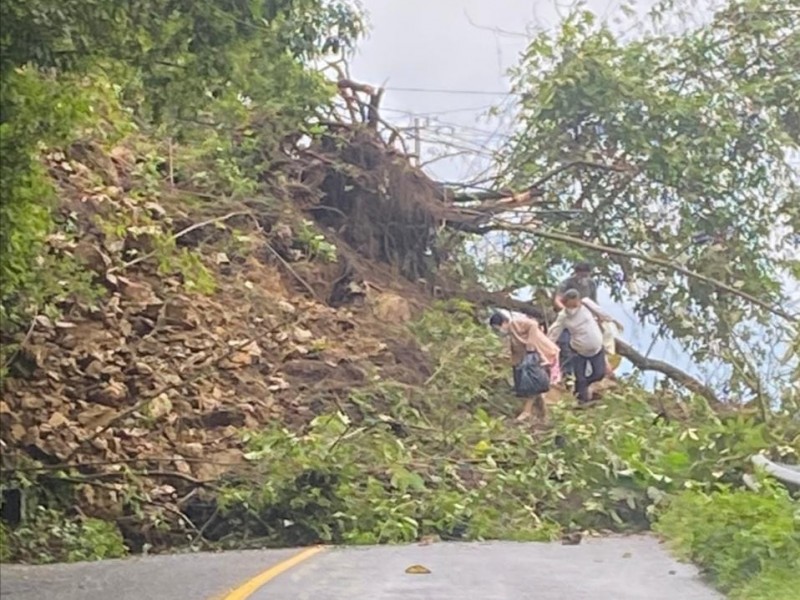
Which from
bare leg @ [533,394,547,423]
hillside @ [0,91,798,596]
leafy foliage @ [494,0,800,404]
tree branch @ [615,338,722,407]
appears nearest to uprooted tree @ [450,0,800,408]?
leafy foliage @ [494,0,800,404]

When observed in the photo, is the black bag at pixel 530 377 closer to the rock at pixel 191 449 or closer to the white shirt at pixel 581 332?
the white shirt at pixel 581 332

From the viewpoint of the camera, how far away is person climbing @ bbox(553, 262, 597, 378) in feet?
18.1

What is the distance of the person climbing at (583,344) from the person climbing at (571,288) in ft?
0.06

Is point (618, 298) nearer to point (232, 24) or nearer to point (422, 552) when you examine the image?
point (422, 552)

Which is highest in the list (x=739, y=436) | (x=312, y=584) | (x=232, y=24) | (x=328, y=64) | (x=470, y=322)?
(x=328, y=64)

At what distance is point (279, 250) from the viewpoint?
5.90m

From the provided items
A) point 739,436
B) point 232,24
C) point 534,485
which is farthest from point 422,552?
point 232,24

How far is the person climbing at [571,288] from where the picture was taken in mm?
5520

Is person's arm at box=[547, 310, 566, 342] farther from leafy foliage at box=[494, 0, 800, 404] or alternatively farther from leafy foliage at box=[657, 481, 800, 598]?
leafy foliage at box=[657, 481, 800, 598]

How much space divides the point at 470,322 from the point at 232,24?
287 cm

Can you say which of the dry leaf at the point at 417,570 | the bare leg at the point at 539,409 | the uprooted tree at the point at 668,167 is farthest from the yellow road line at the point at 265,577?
the uprooted tree at the point at 668,167

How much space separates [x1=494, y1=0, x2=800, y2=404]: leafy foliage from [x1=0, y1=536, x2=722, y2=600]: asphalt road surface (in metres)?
2.05

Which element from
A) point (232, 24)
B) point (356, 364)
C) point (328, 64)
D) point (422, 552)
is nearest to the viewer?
point (232, 24)

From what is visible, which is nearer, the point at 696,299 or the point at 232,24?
the point at 232,24
